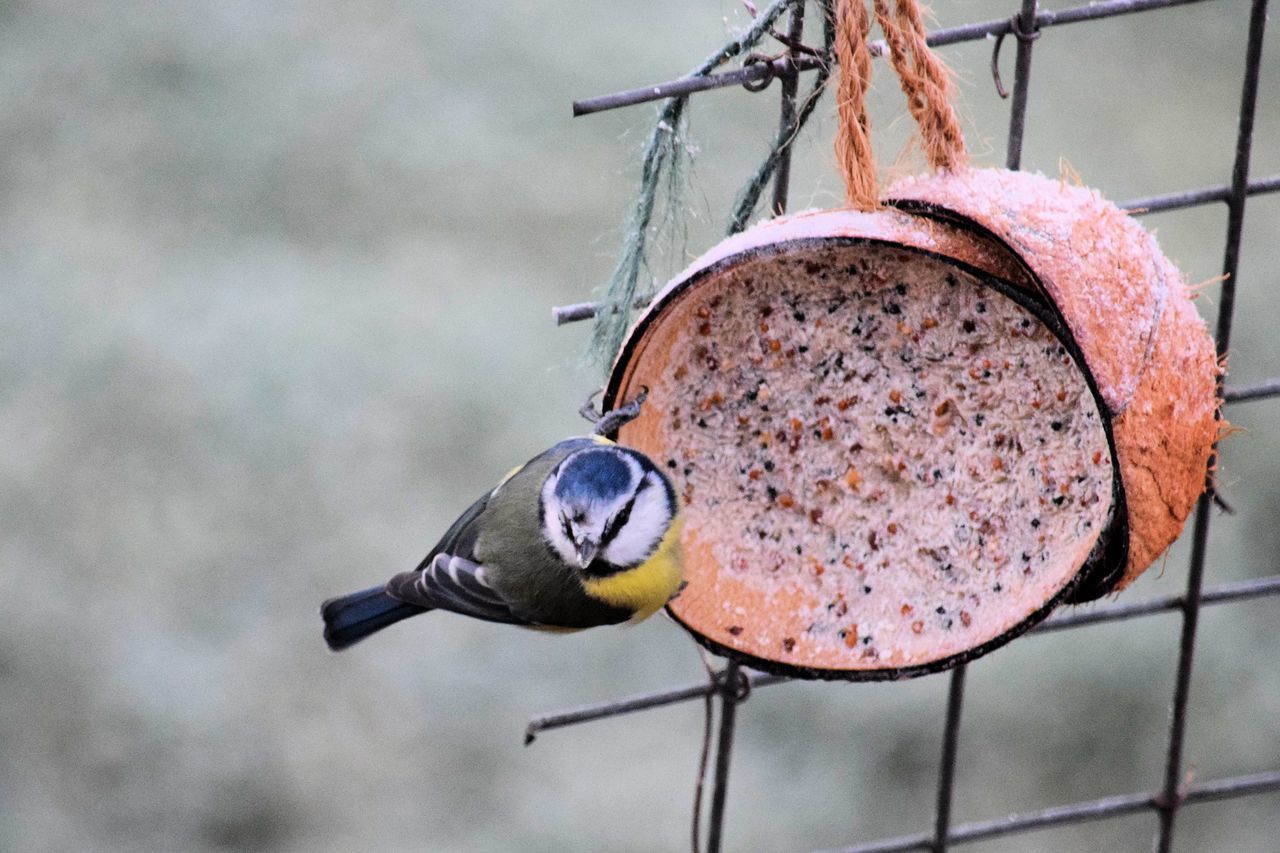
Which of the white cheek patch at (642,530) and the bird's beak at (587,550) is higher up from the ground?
the white cheek patch at (642,530)

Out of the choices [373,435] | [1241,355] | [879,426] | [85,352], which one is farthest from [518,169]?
[879,426]

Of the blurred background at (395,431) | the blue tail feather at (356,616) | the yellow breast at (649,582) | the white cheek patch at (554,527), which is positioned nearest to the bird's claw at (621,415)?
the yellow breast at (649,582)

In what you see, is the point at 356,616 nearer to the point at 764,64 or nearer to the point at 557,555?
the point at 557,555

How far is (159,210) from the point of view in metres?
3.57

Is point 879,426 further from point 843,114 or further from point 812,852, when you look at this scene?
point 812,852

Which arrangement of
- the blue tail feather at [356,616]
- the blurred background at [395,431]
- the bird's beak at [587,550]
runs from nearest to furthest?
the bird's beak at [587,550] → the blue tail feather at [356,616] → the blurred background at [395,431]

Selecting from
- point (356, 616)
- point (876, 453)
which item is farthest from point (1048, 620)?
point (356, 616)

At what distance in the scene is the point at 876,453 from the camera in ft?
5.02

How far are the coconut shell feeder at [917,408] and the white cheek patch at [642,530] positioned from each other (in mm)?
34

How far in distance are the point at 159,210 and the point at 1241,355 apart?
7.68 feet

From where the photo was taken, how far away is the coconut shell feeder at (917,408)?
127 centimetres

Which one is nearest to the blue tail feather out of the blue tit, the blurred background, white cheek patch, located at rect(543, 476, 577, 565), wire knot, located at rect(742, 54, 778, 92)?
the blue tit

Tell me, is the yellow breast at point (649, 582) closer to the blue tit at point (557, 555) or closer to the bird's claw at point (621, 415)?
the blue tit at point (557, 555)

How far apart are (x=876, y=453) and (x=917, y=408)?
59 mm
